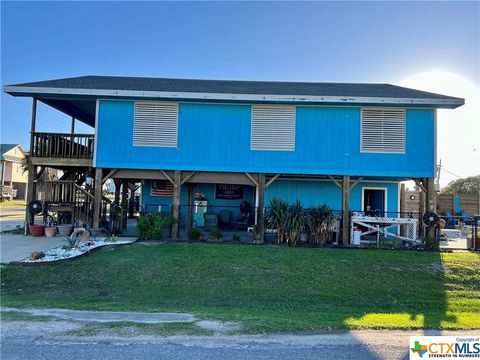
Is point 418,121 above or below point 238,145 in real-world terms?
above

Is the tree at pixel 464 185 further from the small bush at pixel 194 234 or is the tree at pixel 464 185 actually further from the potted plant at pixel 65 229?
the potted plant at pixel 65 229

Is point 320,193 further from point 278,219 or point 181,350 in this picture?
point 181,350

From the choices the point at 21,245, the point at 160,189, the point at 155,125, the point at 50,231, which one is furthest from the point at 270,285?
the point at 160,189

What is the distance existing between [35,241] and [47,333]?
864 cm

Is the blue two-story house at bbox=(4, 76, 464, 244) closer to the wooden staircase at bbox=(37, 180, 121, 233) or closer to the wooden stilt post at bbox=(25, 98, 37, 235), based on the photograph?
the wooden stilt post at bbox=(25, 98, 37, 235)

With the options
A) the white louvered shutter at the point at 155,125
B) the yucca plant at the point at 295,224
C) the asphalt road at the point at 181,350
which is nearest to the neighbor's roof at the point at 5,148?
the white louvered shutter at the point at 155,125

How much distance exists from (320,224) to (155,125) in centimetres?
677

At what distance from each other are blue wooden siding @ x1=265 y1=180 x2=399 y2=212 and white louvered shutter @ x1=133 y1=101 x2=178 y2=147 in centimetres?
519

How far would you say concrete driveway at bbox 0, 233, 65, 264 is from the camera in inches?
410

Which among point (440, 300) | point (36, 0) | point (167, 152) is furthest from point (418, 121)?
point (36, 0)

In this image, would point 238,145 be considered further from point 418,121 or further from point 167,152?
point 418,121

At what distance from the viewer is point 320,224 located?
12.0 m

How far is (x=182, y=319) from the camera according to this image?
19.1ft

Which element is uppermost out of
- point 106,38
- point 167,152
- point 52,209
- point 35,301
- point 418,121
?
point 106,38
